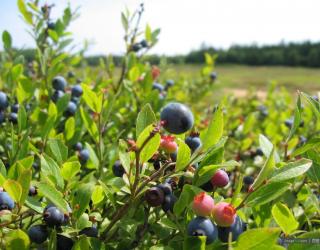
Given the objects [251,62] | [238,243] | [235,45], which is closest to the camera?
[238,243]

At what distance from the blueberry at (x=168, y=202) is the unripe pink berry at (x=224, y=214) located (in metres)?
0.14

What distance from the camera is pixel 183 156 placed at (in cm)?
89

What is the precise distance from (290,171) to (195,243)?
10.0 inches

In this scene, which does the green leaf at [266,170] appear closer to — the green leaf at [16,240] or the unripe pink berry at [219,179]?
the unripe pink berry at [219,179]

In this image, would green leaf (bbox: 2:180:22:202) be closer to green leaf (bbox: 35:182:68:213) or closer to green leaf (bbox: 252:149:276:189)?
green leaf (bbox: 35:182:68:213)

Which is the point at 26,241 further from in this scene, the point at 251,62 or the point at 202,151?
the point at 251,62

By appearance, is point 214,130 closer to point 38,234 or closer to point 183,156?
point 183,156

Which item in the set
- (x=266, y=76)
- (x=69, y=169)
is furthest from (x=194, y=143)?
(x=266, y=76)

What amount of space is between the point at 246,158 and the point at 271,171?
1593 mm

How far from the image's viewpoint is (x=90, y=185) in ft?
3.25

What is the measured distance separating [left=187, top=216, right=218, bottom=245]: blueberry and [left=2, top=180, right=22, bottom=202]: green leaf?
350mm

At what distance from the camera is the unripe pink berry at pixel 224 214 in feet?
2.75

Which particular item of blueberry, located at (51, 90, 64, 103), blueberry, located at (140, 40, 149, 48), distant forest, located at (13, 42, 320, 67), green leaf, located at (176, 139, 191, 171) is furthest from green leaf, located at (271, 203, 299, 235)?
distant forest, located at (13, 42, 320, 67)

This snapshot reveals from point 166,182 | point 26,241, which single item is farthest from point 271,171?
point 26,241
